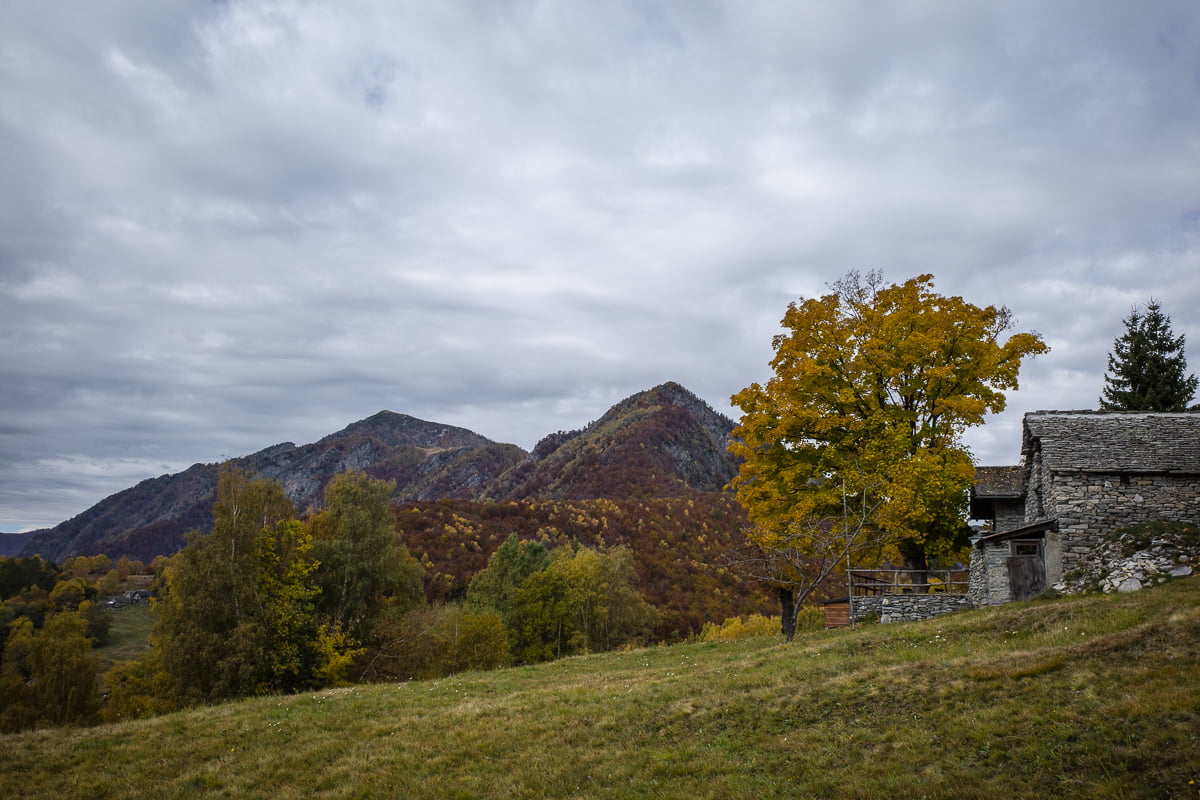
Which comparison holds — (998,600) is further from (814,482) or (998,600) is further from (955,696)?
(955,696)

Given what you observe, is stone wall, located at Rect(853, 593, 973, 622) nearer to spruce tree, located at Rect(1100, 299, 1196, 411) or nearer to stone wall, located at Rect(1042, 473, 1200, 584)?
stone wall, located at Rect(1042, 473, 1200, 584)

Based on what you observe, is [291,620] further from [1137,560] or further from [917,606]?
[1137,560]

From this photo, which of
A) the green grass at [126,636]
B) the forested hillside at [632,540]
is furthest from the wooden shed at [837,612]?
the green grass at [126,636]

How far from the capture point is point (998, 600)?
25672mm

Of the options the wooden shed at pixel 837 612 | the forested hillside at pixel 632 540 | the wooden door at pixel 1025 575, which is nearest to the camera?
the wooden door at pixel 1025 575

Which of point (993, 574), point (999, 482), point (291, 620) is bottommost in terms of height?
point (291, 620)

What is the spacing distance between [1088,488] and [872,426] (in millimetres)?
8379

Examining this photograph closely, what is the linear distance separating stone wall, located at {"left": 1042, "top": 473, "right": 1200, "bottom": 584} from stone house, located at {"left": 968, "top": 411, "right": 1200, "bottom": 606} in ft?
0.09

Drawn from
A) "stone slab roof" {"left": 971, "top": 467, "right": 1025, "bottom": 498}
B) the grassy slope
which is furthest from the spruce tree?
the grassy slope

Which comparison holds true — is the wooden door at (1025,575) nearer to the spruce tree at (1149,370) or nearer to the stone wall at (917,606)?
the stone wall at (917,606)

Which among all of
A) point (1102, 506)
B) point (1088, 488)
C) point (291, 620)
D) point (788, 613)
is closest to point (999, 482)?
point (1088, 488)

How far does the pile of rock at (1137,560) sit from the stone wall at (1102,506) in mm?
819

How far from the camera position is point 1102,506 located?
22.7 m

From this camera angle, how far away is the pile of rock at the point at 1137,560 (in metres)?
19.3
